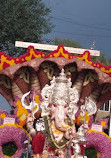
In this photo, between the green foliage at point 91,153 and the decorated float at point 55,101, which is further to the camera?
the green foliage at point 91,153

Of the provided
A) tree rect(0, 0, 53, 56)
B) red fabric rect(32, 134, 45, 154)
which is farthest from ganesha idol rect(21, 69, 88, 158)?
tree rect(0, 0, 53, 56)

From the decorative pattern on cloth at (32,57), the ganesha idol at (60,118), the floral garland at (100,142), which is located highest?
the decorative pattern on cloth at (32,57)

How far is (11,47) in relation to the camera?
1509 centimetres

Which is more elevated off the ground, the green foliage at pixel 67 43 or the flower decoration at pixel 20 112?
the green foliage at pixel 67 43

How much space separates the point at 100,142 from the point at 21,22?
7577mm

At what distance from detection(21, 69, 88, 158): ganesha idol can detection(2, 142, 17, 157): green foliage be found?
1.35 m

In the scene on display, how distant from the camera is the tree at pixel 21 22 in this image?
1452 cm

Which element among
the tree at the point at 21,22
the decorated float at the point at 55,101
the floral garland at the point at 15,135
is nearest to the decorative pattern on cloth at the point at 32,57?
the decorated float at the point at 55,101

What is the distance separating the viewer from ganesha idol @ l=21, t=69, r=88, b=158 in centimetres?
725

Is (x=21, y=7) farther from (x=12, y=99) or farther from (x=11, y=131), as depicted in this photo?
(x=11, y=131)

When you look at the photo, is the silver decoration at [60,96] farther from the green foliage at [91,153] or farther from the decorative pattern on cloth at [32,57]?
the green foliage at [91,153]

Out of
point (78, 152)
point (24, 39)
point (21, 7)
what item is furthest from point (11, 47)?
point (78, 152)

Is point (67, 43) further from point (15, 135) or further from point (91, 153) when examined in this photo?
point (15, 135)

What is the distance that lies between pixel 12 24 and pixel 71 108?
768 centimetres
